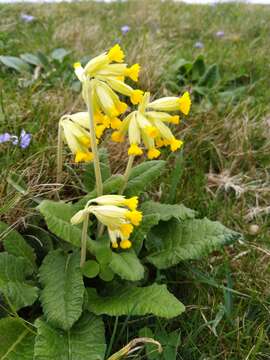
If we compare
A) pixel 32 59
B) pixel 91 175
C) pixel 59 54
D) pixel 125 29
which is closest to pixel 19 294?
pixel 91 175

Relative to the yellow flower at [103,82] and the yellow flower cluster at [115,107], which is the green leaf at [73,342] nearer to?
the yellow flower cluster at [115,107]

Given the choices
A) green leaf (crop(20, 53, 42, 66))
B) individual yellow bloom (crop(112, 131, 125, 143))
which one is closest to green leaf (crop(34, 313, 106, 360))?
individual yellow bloom (crop(112, 131, 125, 143))

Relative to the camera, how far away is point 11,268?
6.30 ft

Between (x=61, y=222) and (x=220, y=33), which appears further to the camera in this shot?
(x=220, y=33)

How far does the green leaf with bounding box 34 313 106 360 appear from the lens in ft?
5.59

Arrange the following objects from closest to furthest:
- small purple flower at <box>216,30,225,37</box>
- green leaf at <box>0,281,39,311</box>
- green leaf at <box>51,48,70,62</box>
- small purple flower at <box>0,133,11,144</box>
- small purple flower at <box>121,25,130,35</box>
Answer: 1. green leaf at <box>0,281,39,311</box>
2. small purple flower at <box>0,133,11,144</box>
3. green leaf at <box>51,48,70,62</box>
4. small purple flower at <box>121,25,130,35</box>
5. small purple flower at <box>216,30,225,37</box>

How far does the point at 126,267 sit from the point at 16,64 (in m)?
2.48

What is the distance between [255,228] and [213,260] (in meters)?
0.40

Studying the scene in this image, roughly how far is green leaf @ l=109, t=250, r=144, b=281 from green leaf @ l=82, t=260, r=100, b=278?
6cm

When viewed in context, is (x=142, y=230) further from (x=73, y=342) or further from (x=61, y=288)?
(x=73, y=342)

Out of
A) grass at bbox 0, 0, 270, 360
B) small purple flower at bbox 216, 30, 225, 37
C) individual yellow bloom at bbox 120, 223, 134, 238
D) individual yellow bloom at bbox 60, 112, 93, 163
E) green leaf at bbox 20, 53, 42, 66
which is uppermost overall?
individual yellow bloom at bbox 60, 112, 93, 163

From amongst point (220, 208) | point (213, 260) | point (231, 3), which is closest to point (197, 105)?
point (220, 208)

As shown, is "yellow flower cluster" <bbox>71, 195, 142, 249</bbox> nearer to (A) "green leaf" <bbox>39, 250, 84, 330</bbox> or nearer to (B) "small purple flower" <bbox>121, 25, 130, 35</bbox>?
(A) "green leaf" <bbox>39, 250, 84, 330</bbox>

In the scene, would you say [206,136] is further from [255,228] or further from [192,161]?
[255,228]
